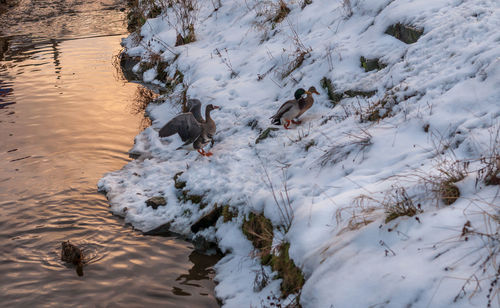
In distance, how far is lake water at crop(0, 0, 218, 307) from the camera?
537 cm

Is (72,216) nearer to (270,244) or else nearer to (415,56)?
(270,244)

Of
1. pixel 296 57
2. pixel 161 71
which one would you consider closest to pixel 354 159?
pixel 296 57

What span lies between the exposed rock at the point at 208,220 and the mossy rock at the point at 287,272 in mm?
1596

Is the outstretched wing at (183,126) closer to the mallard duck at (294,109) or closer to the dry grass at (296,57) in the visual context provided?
the mallard duck at (294,109)

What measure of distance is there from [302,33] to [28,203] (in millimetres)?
6536

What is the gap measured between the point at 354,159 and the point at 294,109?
6.56 feet

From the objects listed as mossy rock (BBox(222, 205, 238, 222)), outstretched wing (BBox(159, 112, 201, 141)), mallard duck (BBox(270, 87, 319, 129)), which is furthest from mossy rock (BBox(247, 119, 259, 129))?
mossy rock (BBox(222, 205, 238, 222))

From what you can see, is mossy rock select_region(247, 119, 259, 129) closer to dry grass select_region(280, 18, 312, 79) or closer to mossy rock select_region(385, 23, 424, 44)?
dry grass select_region(280, 18, 312, 79)

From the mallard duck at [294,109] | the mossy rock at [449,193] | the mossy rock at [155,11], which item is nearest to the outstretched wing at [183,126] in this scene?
the mallard duck at [294,109]

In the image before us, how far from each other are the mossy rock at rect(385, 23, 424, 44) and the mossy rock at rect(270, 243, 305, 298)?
14.9 ft

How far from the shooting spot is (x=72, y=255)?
5738 mm

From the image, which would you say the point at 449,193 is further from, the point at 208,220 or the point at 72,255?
the point at 72,255

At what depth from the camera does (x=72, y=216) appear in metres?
6.99

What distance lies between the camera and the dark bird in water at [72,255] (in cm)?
573
